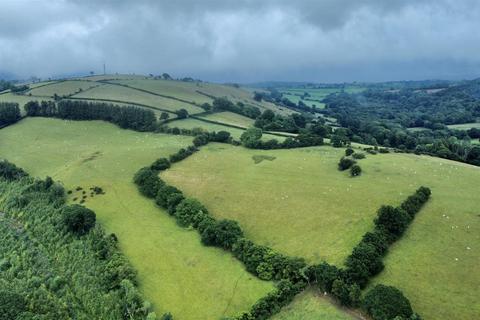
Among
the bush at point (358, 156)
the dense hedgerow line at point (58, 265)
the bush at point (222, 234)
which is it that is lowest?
the dense hedgerow line at point (58, 265)

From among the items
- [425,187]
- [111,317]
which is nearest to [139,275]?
[111,317]

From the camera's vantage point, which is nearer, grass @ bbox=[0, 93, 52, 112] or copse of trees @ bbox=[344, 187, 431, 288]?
copse of trees @ bbox=[344, 187, 431, 288]

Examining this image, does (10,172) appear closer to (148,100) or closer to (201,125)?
(201,125)

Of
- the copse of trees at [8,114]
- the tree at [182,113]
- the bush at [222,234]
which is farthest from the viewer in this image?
the tree at [182,113]

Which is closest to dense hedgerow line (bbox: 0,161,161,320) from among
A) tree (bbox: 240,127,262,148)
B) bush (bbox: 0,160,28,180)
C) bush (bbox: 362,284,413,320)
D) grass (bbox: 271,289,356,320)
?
bush (bbox: 0,160,28,180)

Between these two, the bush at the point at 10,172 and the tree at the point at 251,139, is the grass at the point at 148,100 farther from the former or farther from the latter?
the bush at the point at 10,172

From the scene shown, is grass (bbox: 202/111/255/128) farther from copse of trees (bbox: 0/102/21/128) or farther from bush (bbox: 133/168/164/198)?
copse of trees (bbox: 0/102/21/128)

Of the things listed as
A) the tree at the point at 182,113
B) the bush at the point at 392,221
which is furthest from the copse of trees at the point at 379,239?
the tree at the point at 182,113
